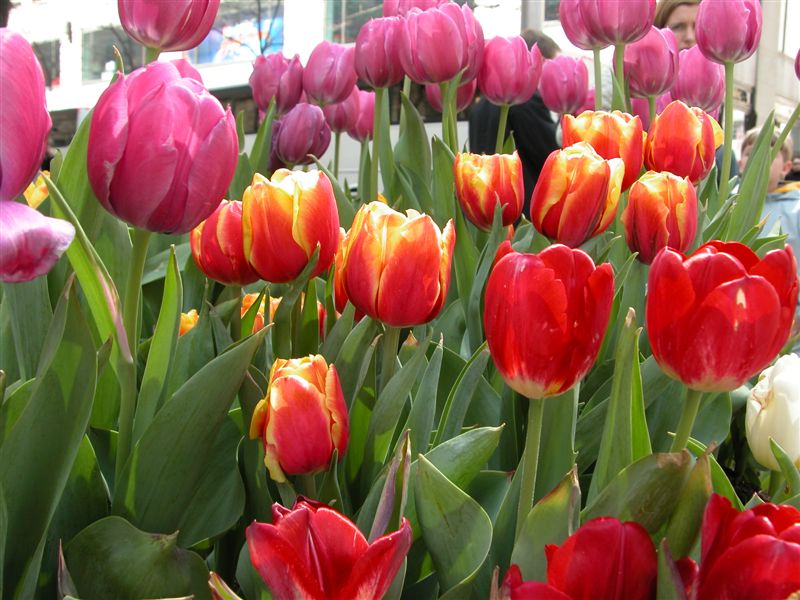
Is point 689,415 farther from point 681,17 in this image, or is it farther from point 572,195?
point 681,17

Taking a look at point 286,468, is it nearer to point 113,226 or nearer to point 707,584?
point 707,584

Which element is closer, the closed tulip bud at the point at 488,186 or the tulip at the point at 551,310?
the tulip at the point at 551,310

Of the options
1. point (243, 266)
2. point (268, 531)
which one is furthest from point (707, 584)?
point (243, 266)

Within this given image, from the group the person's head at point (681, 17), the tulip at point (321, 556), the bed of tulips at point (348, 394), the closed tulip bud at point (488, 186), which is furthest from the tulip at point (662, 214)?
the person's head at point (681, 17)

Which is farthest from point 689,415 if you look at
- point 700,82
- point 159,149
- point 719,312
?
point 700,82

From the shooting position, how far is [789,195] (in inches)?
108

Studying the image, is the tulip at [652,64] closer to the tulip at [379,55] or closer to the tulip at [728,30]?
the tulip at [728,30]

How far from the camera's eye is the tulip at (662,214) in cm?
78

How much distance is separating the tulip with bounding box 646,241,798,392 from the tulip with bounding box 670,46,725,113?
1165mm

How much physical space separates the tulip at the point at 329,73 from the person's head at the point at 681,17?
2.65 feet

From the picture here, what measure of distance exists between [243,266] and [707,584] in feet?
1.50

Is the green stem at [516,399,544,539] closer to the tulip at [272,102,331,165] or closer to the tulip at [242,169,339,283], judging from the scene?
the tulip at [242,169,339,283]

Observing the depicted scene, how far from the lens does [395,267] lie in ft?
1.86

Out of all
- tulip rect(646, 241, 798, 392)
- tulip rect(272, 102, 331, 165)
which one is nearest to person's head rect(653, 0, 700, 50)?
tulip rect(272, 102, 331, 165)
